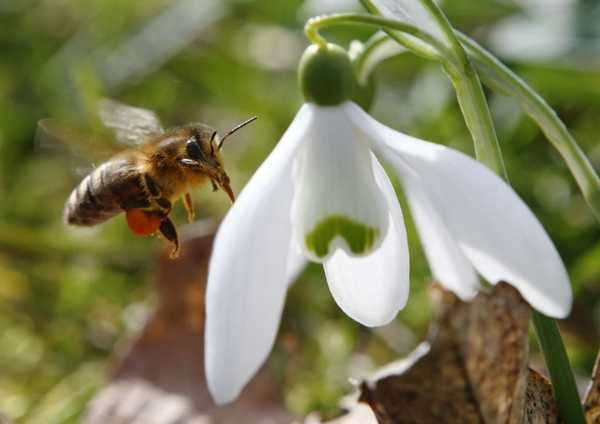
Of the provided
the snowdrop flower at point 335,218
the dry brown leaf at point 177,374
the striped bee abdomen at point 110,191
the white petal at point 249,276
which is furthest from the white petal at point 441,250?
the dry brown leaf at point 177,374

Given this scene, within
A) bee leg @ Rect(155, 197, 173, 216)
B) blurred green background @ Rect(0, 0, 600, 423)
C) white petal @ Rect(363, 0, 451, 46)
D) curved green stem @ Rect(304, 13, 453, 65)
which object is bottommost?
blurred green background @ Rect(0, 0, 600, 423)

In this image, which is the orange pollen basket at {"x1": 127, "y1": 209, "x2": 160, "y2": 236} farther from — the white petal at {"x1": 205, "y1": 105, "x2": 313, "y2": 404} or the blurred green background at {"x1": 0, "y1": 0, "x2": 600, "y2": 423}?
the white petal at {"x1": 205, "y1": 105, "x2": 313, "y2": 404}

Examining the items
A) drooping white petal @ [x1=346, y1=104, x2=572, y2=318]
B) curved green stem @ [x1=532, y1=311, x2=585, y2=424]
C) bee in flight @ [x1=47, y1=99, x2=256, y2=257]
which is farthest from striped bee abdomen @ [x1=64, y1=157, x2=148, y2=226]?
curved green stem @ [x1=532, y1=311, x2=585, y2=424]

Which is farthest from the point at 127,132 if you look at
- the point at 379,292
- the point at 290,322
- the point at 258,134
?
the point at 258,134

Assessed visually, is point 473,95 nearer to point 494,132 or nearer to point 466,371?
point 494,132

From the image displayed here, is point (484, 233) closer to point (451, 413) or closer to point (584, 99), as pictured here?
point (451, 413)

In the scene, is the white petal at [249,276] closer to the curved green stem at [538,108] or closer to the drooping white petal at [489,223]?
the drooping white petal at [489,223]

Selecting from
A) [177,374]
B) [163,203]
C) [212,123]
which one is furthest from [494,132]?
[212,123]

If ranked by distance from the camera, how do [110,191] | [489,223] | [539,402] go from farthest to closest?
1. [110,191]
2. [539,402]
3. [489,223]

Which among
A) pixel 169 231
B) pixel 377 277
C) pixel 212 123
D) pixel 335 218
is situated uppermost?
pixel 335 218
